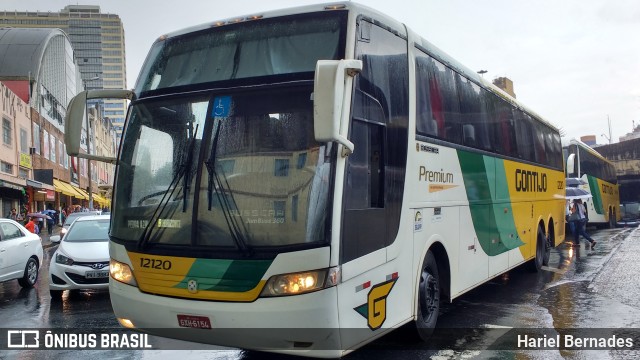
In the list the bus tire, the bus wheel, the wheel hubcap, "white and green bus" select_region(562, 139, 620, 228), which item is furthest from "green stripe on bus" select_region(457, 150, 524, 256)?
"white and green bus" select_region(562, 139, 620, 228)

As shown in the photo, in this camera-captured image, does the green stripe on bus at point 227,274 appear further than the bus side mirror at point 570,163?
No

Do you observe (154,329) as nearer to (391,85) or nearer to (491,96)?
(391,85)

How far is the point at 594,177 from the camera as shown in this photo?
26516 mm

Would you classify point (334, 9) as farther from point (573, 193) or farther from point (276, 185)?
point (573, 193)

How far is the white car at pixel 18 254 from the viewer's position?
1063 cm

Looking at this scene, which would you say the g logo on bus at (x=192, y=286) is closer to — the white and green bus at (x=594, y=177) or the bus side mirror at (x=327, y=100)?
the bus side mirror at (x=327, y=100)

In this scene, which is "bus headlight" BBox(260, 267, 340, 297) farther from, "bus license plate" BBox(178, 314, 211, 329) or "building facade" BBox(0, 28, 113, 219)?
"building facade" BBox(0, 28, 113, 219)

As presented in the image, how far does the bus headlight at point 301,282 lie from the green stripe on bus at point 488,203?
362cm

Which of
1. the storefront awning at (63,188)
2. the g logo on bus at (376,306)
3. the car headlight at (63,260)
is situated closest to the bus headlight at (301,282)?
the g logo on bus at (376,306)

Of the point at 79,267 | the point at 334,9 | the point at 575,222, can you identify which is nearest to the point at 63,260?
the point at 79,267

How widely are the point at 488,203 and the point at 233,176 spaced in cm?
500

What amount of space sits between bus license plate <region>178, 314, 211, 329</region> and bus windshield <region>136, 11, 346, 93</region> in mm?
2065

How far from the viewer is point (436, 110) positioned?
21.9ft

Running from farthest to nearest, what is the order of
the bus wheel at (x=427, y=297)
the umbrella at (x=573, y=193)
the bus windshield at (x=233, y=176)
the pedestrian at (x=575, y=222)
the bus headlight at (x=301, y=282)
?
1. the umbrella at (x=573, y=193)
2. the pedestrian at (x=575, y=222)
3. the bus wheel at (x=427, y=297)
4. the bus windshield at (x=233, y=176)
5. the bus headlight at (x=301, y=282)
